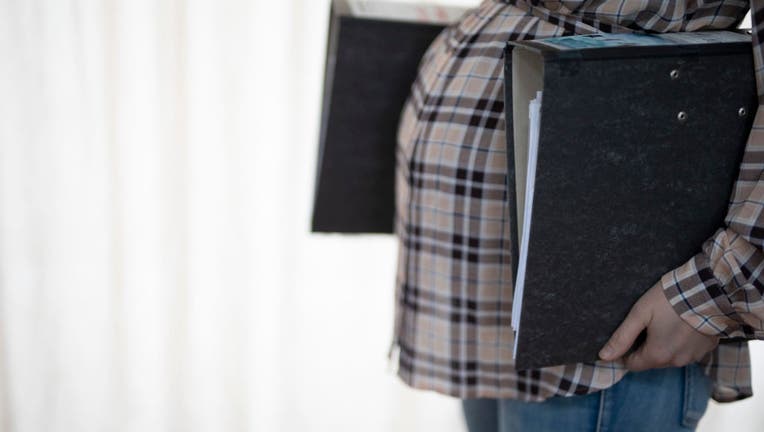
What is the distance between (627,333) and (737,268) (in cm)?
10

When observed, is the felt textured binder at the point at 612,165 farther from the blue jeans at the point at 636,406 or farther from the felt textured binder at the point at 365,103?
the felt textured binder at the point at 365,103

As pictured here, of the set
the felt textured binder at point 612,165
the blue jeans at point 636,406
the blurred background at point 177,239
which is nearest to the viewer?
the felt textured binder at point 612,165

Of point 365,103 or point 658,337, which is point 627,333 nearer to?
point 658,337

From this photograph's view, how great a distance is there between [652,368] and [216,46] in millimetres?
933

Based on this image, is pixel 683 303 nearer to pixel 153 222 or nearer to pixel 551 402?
pixel 551 402

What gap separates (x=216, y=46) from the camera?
1.27 metres

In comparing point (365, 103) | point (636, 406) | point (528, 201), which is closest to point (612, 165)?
point (528, 201)

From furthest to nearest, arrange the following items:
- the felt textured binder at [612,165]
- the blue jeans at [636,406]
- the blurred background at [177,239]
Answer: the blurred background at [177,239]
the blue jeans at [636,406]
the felt textured binder at [612,165]

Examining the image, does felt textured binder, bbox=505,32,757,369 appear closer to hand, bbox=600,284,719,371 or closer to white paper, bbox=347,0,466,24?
hand, bbox=600,284,719,371

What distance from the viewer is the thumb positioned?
59cm

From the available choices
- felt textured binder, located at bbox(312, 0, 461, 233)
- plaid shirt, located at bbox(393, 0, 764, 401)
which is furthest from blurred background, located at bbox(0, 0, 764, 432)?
plaid shirt, located at bbox(393, 0, 764, 401)

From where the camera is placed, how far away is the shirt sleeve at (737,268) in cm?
53

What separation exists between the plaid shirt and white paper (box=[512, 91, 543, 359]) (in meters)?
0.09

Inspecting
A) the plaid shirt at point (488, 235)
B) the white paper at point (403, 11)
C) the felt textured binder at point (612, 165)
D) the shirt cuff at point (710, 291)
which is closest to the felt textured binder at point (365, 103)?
the white paper at point (403, 11)
